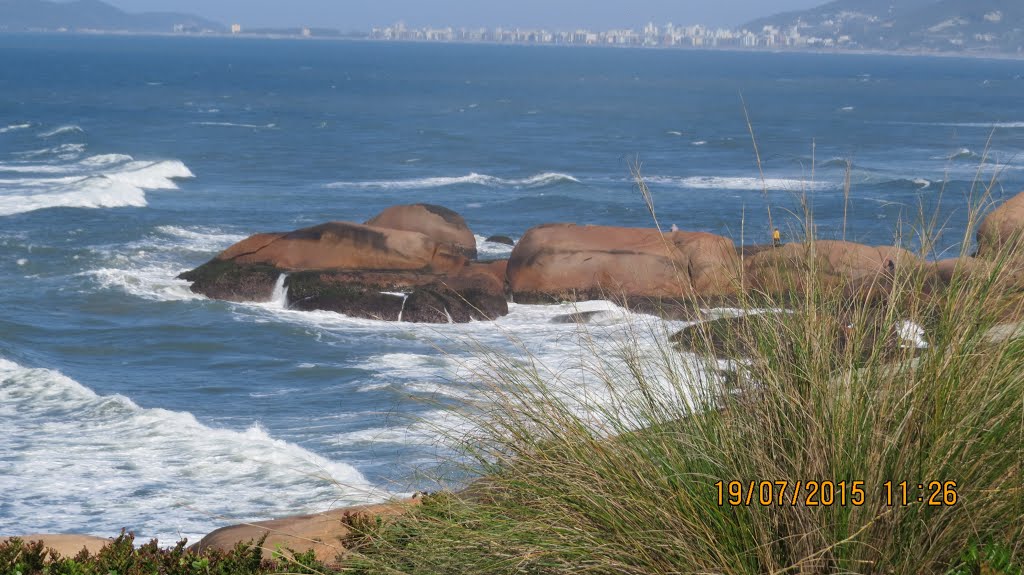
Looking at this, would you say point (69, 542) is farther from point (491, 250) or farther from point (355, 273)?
point (491, 250)

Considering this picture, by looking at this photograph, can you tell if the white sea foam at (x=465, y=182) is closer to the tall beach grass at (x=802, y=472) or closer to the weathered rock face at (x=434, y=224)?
the weathered rock face at (x=434, y=224)

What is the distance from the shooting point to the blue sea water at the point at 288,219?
472 inches

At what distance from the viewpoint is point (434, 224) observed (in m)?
25.0

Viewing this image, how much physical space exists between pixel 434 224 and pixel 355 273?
3.10 meters

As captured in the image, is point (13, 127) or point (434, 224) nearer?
point (434, 224)

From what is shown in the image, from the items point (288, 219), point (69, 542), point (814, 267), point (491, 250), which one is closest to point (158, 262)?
point (288, 219)

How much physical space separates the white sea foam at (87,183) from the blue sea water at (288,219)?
18 centimetres

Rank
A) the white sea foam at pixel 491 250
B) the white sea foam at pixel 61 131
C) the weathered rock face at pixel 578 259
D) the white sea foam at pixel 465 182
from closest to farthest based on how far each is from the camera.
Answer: the weathered rock face at pixel 578 259
the white sea foam at pixel 491 250
the white sea foam at pixel 465 182
the white sea foam at pixel 61 131

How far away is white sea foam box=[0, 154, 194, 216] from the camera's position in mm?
36156

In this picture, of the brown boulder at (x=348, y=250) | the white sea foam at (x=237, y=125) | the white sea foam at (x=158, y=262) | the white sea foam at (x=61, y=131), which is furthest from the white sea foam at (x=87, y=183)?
the white sea foam at (x=237, y=125)

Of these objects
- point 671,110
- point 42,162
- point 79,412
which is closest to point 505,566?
point 79,412

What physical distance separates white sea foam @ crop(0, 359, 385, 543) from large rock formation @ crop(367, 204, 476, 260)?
10.5m

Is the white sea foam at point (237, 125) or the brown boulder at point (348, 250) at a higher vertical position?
the brown boulder at point (348, 250)
